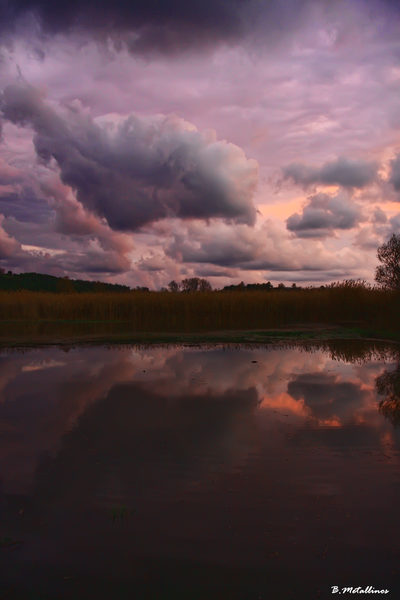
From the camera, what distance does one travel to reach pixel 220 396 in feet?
17.9

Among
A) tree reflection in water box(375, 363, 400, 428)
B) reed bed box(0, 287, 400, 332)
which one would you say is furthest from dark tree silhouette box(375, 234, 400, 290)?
tree reflection in water box(375, 363, 400, 428)

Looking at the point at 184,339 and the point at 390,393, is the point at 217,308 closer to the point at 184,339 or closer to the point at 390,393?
the point at 184,339

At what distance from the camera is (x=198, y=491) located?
2.81 meters

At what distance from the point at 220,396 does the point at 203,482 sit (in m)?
2.53

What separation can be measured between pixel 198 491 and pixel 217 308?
17657 mm

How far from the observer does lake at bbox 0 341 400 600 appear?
202cm

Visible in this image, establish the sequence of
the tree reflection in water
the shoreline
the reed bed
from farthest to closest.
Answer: the reed bed
the shoreline
the tree reflection in water

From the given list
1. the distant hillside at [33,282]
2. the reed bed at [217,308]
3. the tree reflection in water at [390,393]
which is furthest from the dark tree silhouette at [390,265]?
the distant hillside at [33,282]

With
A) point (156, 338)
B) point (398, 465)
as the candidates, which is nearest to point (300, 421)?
point (398, 465)

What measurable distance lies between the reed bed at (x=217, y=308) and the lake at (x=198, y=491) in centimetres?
1410

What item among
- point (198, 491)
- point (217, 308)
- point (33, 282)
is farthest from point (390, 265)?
point (33, 282)

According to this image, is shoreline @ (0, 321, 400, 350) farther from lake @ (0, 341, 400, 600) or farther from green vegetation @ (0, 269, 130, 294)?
green vegetation @ (0, 269, 130, 294)

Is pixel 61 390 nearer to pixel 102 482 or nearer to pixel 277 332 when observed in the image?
pixel 102 482

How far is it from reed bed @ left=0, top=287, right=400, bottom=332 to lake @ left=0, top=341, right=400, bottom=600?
1410 cm
